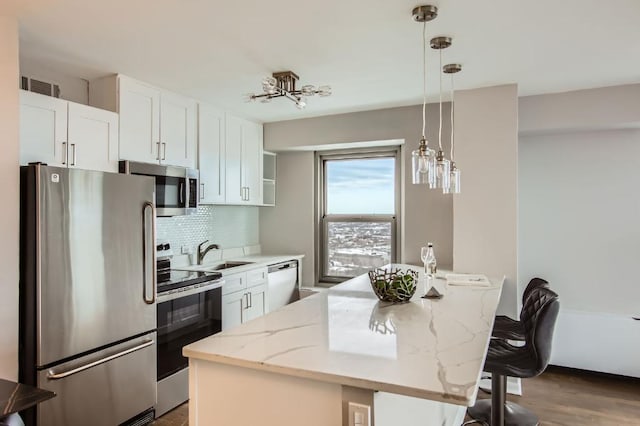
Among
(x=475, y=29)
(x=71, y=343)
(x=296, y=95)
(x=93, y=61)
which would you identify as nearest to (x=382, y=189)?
(x=296, y=95)

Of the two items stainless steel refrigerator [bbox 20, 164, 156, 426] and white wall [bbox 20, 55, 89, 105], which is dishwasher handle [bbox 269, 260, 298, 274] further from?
white wall [bbox 20, 55, 89, 105]

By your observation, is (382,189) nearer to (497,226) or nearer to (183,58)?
(497,226)

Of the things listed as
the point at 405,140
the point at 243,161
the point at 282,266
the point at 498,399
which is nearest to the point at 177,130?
the point at 243,161

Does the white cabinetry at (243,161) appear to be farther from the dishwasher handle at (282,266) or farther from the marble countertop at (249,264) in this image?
the dishwasher handle at (282,266)

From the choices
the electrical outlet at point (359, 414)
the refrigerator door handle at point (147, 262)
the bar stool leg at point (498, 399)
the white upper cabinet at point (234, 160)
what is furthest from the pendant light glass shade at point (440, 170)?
the white upper cabinet at point (234, 160)

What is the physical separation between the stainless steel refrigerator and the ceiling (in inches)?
32.0

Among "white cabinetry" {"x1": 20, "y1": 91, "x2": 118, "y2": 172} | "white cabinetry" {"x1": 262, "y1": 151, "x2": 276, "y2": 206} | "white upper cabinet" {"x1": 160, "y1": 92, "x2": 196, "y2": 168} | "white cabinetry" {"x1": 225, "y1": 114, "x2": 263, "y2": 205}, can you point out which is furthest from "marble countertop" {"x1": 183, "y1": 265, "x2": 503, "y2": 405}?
"white cabinetry" {"x1": 262, "y1": 151, "x2": 276, "y2": 206}

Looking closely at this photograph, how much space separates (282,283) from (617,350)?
313cm

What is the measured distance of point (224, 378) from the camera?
1.44m

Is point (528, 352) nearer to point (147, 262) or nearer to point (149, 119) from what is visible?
point (147, 262)

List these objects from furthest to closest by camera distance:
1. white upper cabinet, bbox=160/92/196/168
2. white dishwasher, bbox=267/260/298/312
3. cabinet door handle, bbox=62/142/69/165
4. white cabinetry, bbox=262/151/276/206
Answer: white cabinetry, bbox=262/151/276/206 < white dishwasher, bbox=267/260/298/312 < white upper cabinet, bbox=160/92/196/168 < cabinet door handle, bbox=62/142/69/165

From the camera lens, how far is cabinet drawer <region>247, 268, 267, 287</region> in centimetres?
395

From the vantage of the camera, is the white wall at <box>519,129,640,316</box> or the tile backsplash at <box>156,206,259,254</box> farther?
the tile backsplash at <box>156,206,259,254</box>

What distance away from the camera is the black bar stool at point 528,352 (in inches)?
85.4
